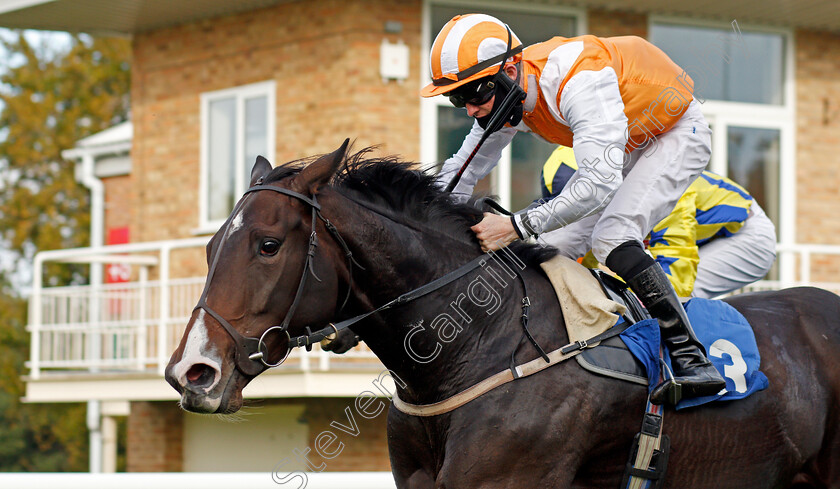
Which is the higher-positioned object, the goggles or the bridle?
the goggles

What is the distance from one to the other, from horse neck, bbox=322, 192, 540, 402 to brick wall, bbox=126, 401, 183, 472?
9.66m

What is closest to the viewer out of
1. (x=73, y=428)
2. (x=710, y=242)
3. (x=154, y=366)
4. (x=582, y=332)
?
(x=582, y=332)

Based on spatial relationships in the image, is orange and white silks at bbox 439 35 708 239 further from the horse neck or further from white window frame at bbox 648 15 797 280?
white window frame at bbox 648 15 797 280

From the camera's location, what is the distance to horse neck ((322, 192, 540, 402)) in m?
3.24

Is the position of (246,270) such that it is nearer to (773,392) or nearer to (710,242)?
(773,392)

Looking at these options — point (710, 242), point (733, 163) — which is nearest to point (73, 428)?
point (733, 163)

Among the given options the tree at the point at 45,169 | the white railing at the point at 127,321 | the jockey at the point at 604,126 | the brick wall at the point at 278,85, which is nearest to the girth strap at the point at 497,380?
the jockey at the point at 604,126

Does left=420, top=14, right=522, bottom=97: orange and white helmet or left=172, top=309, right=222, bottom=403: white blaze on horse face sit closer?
left=172, top=309, right=222, bottom=403: white blaze on horse face

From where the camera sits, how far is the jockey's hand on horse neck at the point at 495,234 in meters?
3.46

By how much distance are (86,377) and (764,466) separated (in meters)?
9.23

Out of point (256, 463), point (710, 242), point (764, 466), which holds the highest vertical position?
point (710, 242)

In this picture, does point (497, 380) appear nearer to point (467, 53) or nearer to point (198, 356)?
point (198, 356)

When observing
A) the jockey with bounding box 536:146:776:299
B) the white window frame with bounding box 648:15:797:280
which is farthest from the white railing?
the jockey with bounding box 536:146:776:299

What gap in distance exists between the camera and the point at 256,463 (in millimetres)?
11531
